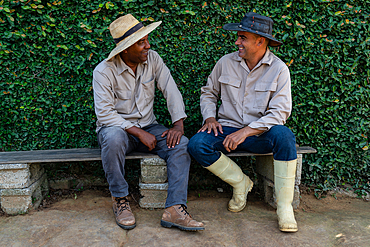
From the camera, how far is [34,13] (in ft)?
11.2

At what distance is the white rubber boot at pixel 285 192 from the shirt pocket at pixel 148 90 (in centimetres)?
150

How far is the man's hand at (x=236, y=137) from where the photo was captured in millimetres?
2990

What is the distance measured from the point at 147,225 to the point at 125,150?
75 cm

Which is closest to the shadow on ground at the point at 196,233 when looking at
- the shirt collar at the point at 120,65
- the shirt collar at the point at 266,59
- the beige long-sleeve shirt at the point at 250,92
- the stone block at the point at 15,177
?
the stone block at the point at 15,177

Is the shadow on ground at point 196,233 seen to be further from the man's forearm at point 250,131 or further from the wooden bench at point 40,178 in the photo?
the man's forearm at point 250,131

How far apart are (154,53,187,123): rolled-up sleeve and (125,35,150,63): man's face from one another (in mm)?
250

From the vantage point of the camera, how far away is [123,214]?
9.62 feet

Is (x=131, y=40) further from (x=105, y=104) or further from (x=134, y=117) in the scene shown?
(x=134, y=117)

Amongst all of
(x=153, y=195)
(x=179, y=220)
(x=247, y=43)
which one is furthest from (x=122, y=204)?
(x=247, y=43)

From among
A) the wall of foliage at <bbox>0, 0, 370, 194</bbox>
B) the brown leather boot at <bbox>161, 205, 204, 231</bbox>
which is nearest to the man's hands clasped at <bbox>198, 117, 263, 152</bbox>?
the brown leather boot at <bbox>161, 205, 204, 231</bbox>

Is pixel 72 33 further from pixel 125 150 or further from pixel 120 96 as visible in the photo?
pixel 125 150

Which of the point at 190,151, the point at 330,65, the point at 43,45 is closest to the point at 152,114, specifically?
the point at 190,151

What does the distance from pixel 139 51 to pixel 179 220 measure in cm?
169

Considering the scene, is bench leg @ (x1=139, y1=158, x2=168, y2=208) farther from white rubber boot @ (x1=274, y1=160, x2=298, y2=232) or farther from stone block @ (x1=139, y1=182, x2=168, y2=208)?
white rubber boot @ (x1=274, y1=160, x2=298, y2=232)
